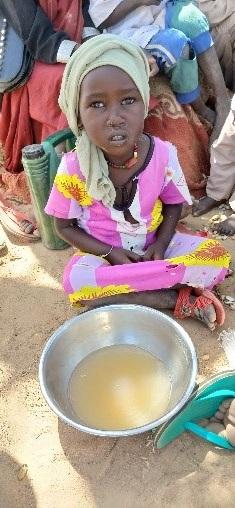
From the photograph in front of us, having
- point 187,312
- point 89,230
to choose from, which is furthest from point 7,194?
point 187,312

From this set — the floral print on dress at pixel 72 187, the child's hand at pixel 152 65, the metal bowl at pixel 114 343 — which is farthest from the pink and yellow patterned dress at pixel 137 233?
the child's hand at pixel 152 65

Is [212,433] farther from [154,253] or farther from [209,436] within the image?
[154,253]

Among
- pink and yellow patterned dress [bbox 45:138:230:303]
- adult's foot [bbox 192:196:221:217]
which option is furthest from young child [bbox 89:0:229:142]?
pink and yellow patterned dress [bbox 45:138:230:303]

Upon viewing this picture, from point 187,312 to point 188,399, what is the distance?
0.56 metres

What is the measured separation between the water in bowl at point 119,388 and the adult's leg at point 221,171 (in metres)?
1.17

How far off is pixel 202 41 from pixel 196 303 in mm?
1584

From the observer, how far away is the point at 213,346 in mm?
2037

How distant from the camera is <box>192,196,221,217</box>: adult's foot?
9.26 feet

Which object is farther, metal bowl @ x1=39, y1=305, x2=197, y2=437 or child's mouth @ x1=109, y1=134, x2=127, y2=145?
child's mouth @ x1=109, y1=134, x2=127, y2=145

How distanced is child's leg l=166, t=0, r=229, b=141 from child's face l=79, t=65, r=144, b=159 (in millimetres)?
1265

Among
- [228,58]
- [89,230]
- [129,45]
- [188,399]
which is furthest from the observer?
[228,58]

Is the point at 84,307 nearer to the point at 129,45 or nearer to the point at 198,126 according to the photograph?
the point at 129,45

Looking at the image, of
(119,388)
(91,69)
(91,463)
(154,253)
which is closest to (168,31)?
(91,69)

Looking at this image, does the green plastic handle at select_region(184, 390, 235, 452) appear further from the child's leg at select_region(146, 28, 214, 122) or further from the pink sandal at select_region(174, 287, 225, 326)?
the child's leg at select_region(146, 28, 214, 122)
